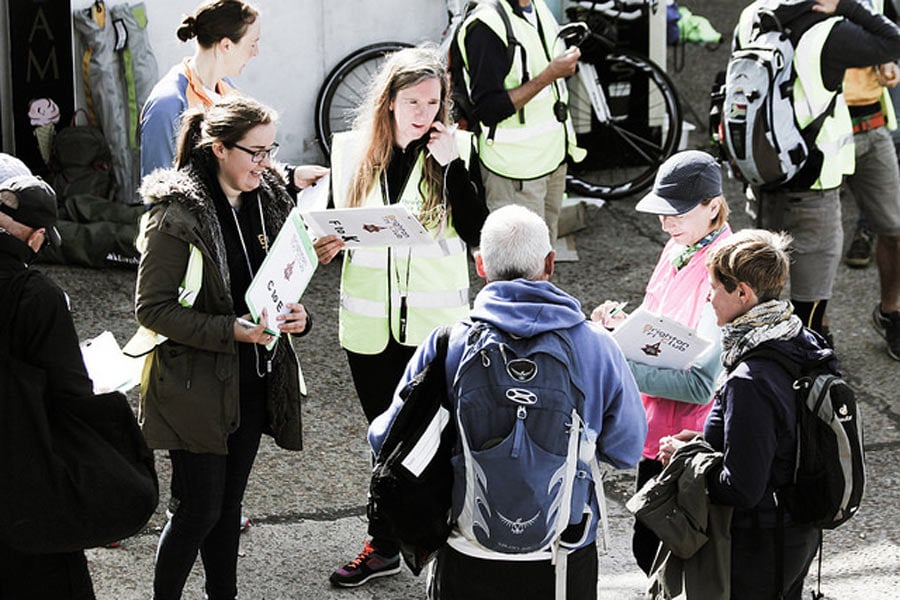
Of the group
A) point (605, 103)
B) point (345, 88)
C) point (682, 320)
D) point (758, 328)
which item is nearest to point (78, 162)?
point (345, 88)

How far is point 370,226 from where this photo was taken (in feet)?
16.0

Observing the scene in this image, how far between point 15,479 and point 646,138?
6.89 meters

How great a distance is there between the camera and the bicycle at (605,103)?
940 cm

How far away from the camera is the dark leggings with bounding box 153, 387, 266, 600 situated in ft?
15.4

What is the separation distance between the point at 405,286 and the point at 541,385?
149 centimetres

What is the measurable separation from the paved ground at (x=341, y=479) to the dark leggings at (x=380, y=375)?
434mm

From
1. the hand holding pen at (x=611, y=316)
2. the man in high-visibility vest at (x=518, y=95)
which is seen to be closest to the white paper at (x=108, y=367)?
the hand holding pen at (x=611, y=316)

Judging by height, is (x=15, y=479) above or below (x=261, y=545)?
above

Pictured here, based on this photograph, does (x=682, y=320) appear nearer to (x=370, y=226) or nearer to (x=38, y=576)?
(x=370, y=226)

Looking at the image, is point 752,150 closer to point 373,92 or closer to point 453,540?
point 373,92

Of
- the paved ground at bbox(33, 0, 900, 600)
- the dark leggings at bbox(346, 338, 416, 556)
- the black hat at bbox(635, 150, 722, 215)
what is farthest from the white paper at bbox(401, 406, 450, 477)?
the paved ground at bbox(33, 0, 900, 600)

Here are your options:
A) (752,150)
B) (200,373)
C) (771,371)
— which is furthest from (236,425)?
(752,150)

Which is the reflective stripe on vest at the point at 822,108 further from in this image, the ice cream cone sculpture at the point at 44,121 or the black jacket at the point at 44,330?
the ice cream cone sculpture at the point at 44,121

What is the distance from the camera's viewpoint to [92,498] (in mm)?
3885
